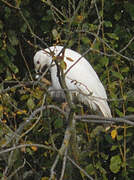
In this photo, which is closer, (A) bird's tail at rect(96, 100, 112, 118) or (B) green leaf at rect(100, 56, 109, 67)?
(B) green leaf at rect(100, 56, 109, 67)

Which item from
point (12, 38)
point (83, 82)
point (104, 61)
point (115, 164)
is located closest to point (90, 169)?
point (115, 164)

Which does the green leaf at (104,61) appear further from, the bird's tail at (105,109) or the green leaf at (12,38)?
the green leaf at (12,38)

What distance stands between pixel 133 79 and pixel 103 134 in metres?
0.43

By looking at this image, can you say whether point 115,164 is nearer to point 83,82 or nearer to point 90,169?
point 90,169

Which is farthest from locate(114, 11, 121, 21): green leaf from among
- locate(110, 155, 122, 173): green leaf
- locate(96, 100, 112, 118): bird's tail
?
locate(110, 155, 122, 173): green leaf

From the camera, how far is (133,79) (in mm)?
2752

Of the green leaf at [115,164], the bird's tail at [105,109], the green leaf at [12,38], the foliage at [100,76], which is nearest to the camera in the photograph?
the green leaf at [115,164]

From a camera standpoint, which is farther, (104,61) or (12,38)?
(12,38)

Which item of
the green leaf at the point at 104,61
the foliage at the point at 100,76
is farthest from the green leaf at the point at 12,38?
the green leaf at the point at 104,61

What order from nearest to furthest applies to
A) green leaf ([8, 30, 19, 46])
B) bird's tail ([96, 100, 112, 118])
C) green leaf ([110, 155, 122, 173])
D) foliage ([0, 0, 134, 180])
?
green leaf ([110, 155, 122, 173]) → foliage ([0, 0, 134, 180]) → bird's tail ([96, 100, 112, 118]) → green leaf ([8, 30, 19, 46])

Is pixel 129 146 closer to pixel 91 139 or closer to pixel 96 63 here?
pixel 91 139

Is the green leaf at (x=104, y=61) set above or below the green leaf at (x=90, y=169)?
above

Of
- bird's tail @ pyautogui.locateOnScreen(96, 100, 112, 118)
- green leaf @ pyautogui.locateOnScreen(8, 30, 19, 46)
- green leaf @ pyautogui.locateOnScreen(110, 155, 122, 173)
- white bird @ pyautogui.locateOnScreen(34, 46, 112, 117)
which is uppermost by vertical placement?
green leaf @ pyautogui.locateOnScreen(8, 30, 19, 46)

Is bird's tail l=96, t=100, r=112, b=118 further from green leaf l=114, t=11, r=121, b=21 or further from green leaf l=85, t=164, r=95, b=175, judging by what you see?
green leaf l=114, t=11, r=121, b=21
